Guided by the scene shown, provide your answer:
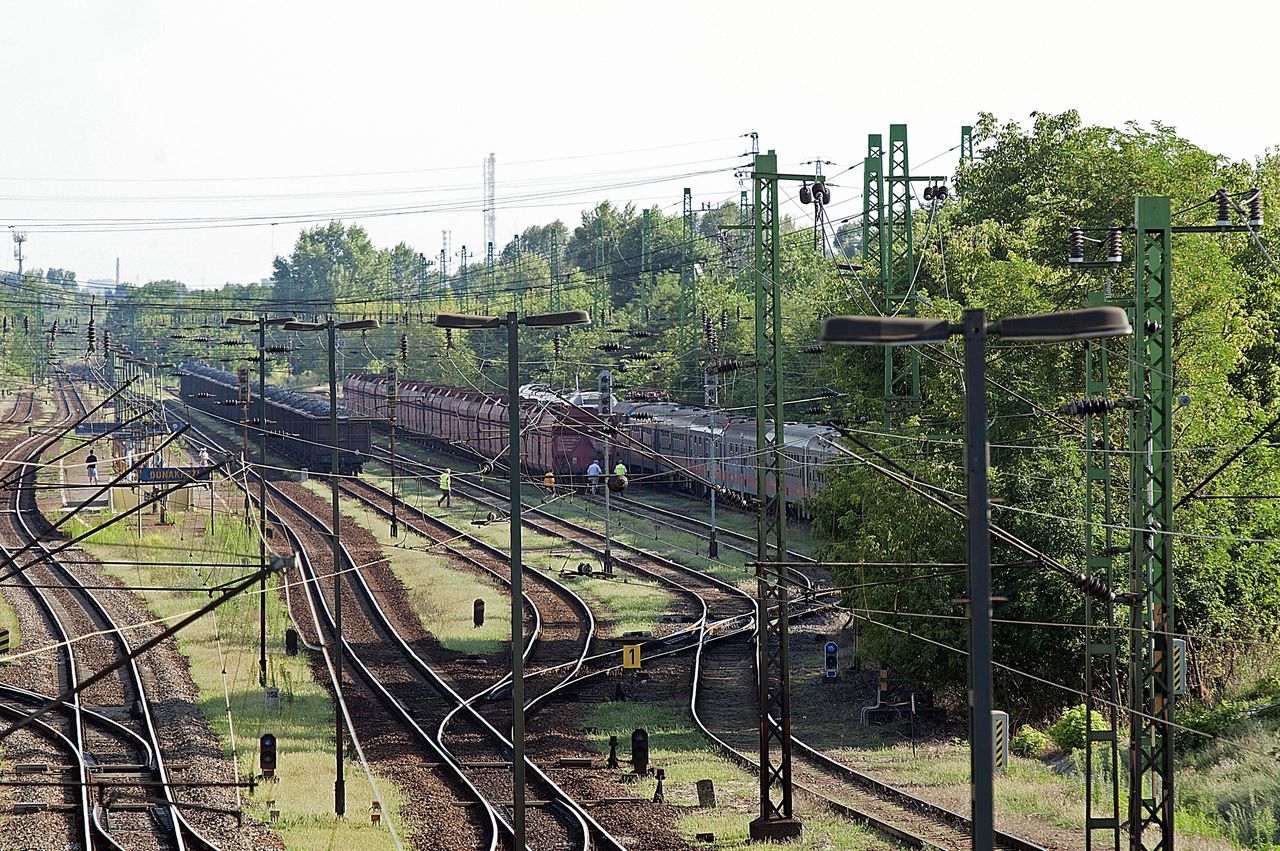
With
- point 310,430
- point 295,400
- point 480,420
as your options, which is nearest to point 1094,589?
point 480,420

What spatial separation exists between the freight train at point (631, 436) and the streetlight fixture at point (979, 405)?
34895 millimetres

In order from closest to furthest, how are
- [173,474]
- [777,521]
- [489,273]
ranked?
[777,521] < [173,474] < [489,273]

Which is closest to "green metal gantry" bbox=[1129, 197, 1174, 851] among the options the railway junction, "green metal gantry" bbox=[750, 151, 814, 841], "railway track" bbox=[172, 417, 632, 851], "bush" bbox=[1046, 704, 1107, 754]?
the railway junction

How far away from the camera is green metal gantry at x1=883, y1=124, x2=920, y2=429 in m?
35.0

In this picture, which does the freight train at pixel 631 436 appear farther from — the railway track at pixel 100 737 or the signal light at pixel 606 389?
the railway track at pixel 100 737

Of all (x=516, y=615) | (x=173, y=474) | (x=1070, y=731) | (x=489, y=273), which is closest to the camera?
Result: (x=516, y=615)

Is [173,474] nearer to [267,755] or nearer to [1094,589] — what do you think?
[267,755]

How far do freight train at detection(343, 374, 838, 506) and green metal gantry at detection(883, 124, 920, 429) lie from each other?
23.6 ft

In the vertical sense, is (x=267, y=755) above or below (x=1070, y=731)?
above

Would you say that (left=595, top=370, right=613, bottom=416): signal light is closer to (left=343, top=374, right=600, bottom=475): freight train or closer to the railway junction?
(left=343, top=374, right=600, bottom=475): freight train

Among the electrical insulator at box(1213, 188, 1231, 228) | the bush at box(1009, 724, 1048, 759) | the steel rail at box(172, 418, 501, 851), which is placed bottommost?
the bush at box(1009, 724, 1048, 759)

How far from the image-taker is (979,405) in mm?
9539

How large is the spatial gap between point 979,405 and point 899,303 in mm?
29150

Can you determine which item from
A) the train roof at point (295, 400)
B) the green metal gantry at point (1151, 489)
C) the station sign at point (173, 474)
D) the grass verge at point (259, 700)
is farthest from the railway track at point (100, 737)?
the train roof at point (295, 400)
